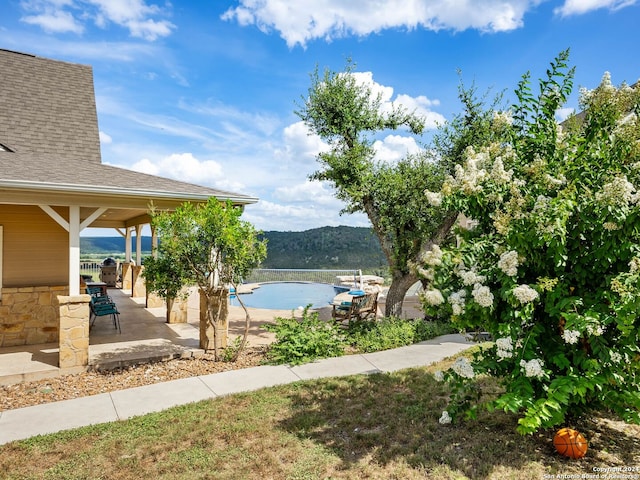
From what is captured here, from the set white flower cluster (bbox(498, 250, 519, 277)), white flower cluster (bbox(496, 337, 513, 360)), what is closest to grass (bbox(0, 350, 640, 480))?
white flower cluster (bbox(496, 337, 513, 360))

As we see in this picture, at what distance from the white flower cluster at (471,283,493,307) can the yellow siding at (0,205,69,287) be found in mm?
8791

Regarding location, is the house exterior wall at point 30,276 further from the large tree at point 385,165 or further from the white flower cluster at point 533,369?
the white flower cluster at point 533,369

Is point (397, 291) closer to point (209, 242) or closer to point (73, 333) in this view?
point (209, 242)

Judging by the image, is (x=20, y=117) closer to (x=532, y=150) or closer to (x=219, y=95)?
(x=219, y=95)

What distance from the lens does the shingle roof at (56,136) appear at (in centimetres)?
656

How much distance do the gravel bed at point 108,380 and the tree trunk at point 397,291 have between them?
13.4 ft

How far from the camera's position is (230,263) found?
665cm

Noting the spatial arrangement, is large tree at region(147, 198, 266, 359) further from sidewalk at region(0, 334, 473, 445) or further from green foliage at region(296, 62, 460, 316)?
green foliage at region(296, 62, 460, 316)

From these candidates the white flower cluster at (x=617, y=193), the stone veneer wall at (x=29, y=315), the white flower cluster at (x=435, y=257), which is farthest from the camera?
the stone veneer wall at (x=29, y=315)

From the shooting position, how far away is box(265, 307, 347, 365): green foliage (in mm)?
7078

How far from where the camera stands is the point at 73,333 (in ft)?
21.0

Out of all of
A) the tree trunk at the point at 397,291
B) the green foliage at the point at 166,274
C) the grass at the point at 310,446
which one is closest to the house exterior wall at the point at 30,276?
the green foliage at the point at 166,274

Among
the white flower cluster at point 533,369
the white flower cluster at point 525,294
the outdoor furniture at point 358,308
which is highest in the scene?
the white flower cluster at point 525,294

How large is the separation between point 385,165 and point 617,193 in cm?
690
